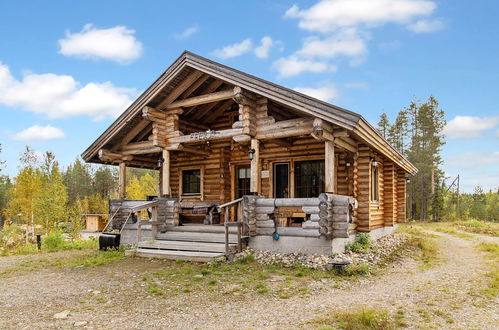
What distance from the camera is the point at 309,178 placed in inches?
496

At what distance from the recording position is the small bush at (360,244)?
10.2 meters

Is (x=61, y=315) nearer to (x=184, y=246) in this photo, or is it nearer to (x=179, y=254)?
(x=179, y=254)

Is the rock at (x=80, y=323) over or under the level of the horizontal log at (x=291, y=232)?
under

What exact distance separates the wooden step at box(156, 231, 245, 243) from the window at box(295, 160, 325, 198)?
3.38m

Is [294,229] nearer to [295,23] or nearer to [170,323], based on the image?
[170,323]

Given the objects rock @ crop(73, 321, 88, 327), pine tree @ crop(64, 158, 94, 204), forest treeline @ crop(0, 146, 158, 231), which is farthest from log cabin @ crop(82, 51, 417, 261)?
pine tree @ crop(64, 158, 94, 204)

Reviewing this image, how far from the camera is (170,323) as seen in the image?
516 centimetres

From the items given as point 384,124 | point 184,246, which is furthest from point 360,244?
point 384,124

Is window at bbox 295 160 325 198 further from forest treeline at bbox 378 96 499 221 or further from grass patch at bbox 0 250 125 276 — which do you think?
forest treeline at bbox 378 96 499 221

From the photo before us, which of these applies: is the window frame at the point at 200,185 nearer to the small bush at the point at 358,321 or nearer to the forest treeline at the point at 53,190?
the forest treeline at the point at 53,190

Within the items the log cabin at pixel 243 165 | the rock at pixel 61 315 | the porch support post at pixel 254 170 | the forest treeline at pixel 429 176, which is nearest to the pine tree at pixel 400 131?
the forest treeline at pixel 429 176

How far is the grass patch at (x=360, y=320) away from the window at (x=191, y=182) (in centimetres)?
1019

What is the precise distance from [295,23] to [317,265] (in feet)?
40.1

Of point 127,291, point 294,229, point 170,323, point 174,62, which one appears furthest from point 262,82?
point 170,323
